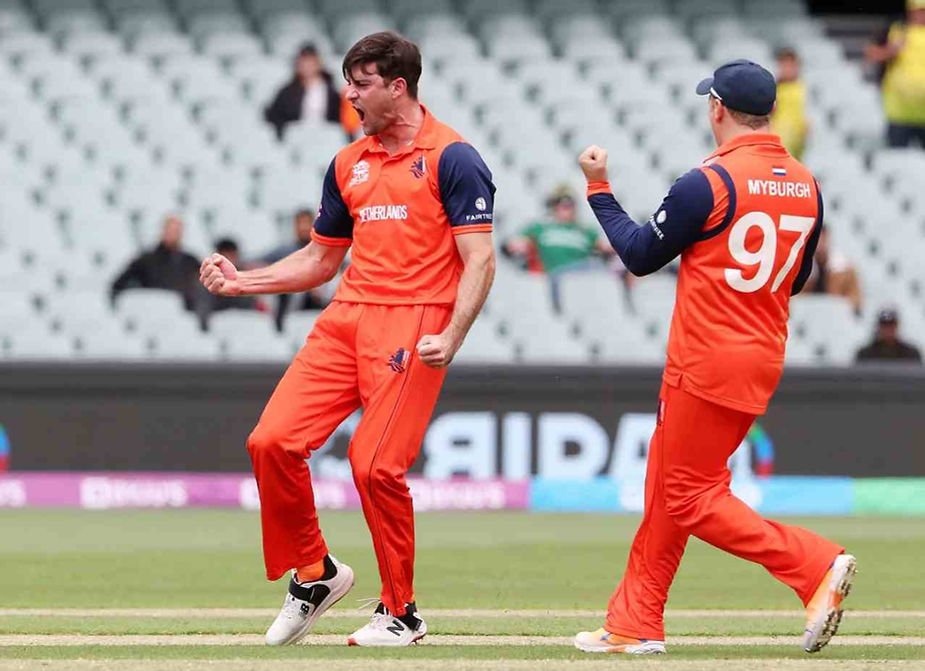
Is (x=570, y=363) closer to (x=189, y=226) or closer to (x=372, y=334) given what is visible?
(x=189, y=226)

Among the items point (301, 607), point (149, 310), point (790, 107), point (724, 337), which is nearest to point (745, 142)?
point (724, 337)

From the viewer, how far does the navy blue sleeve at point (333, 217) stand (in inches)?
260

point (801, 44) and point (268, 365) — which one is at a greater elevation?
point (801, 44)

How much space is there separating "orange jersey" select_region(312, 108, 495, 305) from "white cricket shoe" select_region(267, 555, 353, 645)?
3.25 ft

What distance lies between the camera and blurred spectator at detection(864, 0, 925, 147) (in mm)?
16109

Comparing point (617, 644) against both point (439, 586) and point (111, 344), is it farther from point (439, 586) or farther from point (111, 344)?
Result: point (111, 344)

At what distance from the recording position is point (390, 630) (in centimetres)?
639

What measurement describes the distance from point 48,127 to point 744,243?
36.0 ft

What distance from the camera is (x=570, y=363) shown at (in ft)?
41.5

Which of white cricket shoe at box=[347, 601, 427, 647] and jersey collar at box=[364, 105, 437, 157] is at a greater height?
jersey collar at box=[364, 105, 437, 157]

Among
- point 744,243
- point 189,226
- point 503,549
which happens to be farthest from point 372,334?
point 189,226

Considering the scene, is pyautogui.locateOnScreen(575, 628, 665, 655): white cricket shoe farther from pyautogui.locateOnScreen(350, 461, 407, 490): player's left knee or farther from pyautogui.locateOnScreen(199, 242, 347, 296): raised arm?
pyautogui.locateOnScreen(199, 242, 347, 296): raised arm

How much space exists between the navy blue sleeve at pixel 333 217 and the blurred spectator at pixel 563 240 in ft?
23.9

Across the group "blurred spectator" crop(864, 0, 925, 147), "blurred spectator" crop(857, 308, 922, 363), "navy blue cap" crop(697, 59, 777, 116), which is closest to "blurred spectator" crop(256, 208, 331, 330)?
"blurred spectator" crop(857, 308, 922, 363)
